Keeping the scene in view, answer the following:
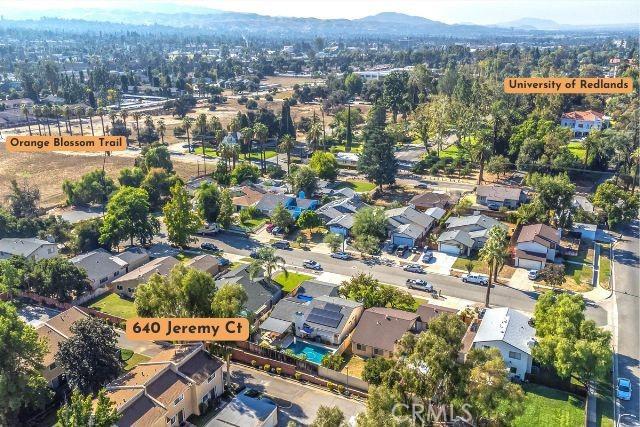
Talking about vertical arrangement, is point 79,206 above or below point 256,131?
below

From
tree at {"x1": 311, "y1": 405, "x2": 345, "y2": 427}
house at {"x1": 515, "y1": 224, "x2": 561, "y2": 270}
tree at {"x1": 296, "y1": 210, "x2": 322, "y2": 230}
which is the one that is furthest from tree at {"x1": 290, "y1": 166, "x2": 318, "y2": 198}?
tree at {"x1": 311, "y1": 405, "x2": 345, "y2": 427}

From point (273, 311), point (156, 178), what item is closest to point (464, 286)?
point (273, 311)

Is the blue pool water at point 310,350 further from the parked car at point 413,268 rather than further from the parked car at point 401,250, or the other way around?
the parked car at point 401,250

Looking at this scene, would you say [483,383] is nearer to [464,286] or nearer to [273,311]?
[273,311]

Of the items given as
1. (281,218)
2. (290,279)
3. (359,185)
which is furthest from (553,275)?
(359,185)

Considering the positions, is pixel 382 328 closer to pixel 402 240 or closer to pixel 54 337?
pixel 402 240

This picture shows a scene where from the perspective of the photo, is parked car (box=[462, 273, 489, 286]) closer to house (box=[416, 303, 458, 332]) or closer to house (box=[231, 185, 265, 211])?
house (box=[416, 303, 458, 332])
